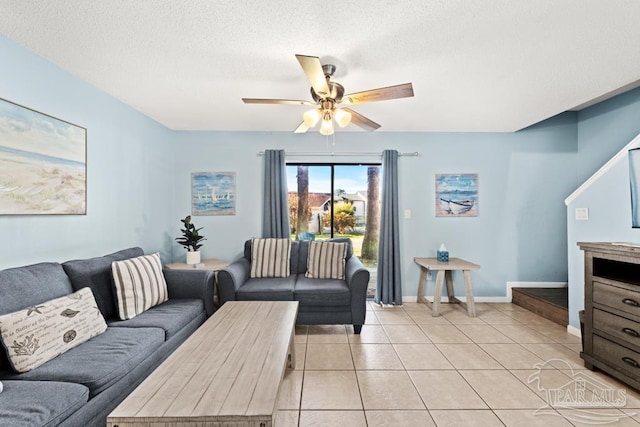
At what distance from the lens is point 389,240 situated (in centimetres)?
418

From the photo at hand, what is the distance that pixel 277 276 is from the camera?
3.65 m

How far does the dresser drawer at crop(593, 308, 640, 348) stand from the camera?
213 cm

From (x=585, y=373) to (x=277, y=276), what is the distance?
2928 millimetres

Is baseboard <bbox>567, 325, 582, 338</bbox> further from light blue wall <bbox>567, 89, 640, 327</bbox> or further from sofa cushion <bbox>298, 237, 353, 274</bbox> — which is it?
sofa cushion <bbox>298, 237, 353, 274</bbox>

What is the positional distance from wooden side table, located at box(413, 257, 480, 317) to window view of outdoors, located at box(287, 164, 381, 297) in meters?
0.71

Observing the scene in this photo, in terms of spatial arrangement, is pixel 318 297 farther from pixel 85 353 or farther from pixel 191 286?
pixel 85 353

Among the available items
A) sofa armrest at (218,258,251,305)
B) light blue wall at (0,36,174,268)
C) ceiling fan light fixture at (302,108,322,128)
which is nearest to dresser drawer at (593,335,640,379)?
ceiling fan light fixture at (302,108,322,128)

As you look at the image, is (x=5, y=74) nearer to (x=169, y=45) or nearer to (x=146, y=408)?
(x=169, y=45)

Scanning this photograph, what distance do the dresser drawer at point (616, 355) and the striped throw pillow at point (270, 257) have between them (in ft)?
9.50

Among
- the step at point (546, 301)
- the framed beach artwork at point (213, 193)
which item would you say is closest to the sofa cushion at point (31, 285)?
the framed beach artwork at point (213, 193)

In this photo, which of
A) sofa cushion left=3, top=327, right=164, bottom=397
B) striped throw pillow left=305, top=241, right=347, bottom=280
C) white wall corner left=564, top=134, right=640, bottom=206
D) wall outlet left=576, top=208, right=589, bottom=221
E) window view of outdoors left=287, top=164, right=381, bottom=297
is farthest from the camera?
window view of outdoors left=287, top=164, right=381, bottom=297

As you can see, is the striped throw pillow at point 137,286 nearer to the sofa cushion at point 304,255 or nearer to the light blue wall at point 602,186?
the sofa cushion at point 304,255

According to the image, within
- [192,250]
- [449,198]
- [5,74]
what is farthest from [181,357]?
[449,198]

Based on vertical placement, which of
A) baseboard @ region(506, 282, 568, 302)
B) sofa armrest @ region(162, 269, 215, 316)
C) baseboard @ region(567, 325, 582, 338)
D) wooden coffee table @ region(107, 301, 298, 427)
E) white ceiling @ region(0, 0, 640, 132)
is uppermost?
white ceiling @ region(0, 0, 640, 132)
